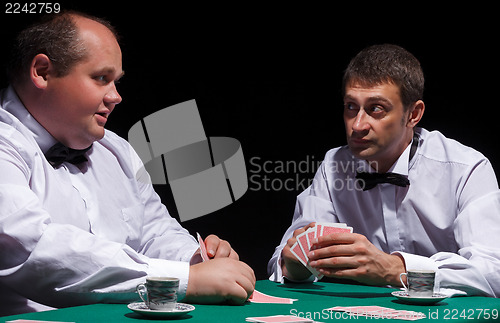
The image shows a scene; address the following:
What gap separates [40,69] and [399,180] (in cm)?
183

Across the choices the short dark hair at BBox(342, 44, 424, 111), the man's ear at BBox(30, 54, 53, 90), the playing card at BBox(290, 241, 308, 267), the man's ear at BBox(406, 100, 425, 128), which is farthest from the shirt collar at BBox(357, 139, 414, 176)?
the man's ear at BBox(30, 54, 53, 90)

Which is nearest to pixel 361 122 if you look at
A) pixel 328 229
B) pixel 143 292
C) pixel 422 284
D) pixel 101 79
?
pixel 328 229

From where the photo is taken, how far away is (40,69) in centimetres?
267

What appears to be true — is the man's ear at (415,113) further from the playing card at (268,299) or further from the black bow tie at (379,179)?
the playing card at (268,299)

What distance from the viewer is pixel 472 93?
470cm

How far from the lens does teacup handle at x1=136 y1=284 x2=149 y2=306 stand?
1.96 m

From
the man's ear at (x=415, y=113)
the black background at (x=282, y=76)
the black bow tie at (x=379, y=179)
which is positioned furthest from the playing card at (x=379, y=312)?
the black background at (x=282, y=76)

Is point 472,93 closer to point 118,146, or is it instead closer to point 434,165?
point 434,165

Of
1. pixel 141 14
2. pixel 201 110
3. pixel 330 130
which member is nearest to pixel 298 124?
pixel 330 130

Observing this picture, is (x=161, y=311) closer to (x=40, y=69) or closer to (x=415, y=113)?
(x=40, y=69)

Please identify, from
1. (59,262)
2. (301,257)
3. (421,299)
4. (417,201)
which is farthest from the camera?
(417,201)

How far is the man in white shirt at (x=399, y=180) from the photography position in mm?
3258

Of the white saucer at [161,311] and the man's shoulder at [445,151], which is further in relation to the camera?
the man's shoulder at [445,151]

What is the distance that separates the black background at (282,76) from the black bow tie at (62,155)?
1.48 meters
